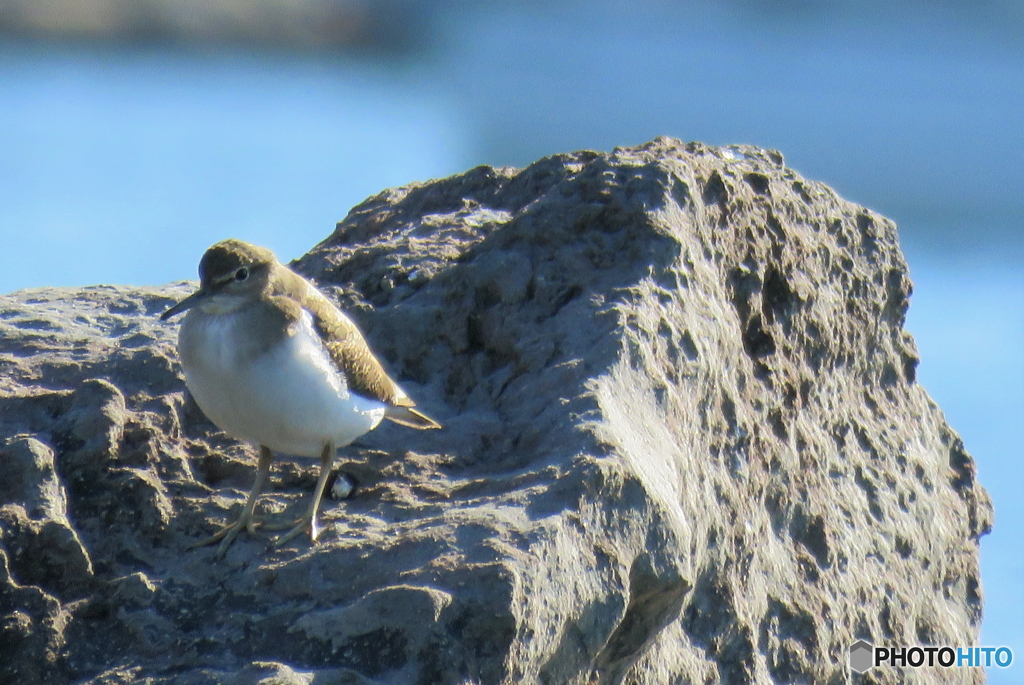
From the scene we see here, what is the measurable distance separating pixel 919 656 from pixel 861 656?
570 mm

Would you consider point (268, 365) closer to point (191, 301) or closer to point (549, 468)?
point (191, 301)

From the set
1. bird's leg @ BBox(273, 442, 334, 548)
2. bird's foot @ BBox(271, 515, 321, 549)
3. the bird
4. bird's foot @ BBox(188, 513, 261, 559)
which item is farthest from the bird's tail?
bird's foot @ BBox(188, 513, 261, 559)

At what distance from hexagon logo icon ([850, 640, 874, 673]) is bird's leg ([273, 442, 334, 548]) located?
294 centimetres

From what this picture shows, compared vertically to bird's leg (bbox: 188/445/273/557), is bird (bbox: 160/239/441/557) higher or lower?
higher

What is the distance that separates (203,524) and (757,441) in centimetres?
276

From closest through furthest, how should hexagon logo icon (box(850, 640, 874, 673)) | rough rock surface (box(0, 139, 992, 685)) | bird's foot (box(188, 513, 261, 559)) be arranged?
1. rough rock surface (box(0, 139, 992, 685))
2. bird's foot (box(188, 513, 261, 559))
3. hexagon logo icon (box(850, 640, 874, 673))

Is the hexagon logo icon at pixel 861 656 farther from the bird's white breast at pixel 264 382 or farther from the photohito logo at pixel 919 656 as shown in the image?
the bird's white breast at pixel 264 382

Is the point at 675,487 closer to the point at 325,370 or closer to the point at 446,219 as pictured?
the point at 325,370

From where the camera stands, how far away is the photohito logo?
582 cm

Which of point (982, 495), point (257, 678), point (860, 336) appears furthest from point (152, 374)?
point (982, 495)

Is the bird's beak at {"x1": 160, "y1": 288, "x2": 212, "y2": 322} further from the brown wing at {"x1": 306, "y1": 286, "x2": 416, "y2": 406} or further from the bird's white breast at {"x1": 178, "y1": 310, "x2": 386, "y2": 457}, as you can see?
the brown wing at {"x1": 306, "y1": 286, "x2": 416, "y2": 406}

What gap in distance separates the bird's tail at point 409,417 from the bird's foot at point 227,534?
824mm

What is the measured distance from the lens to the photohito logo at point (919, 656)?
582cm

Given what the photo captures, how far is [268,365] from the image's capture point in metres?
4.35
